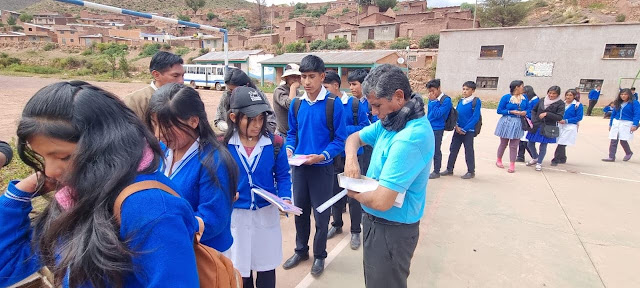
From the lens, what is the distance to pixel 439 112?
534 centimetres

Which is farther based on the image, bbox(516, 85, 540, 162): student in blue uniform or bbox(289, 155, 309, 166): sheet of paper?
bbox(516, 85, 540, 162): student in blue uniform

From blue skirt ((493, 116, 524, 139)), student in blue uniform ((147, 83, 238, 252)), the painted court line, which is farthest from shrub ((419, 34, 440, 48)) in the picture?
student in blue uniform ((147, 83, 238, 252))

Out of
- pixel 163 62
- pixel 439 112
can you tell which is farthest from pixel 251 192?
pixel 439 112

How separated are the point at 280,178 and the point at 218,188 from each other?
2.81 feet

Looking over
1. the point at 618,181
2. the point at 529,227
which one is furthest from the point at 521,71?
the point at 529,227

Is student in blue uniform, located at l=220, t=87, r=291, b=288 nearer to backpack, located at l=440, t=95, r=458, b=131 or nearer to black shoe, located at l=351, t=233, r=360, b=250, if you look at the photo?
black shoe, located at l=351, t=233, r=360, b=250

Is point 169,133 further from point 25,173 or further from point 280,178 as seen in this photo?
point 25,173

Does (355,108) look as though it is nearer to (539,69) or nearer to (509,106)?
(509,106)

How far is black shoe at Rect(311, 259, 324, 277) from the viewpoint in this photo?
2.88 m

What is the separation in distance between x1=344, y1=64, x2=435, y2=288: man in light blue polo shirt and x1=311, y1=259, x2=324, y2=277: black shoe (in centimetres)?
105

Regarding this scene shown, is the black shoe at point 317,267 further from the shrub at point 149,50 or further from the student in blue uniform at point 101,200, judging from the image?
the shrub at point 149,50

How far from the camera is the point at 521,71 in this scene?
23.4 m

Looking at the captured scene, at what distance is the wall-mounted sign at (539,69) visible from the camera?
22.6 meters

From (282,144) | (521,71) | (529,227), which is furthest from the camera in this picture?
(521,71)
